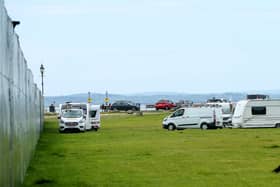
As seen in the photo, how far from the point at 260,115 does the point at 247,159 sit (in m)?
34.8

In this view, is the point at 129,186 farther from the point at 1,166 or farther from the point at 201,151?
the point at 201,151

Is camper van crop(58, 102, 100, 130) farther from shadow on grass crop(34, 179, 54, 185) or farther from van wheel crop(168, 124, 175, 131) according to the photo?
shadow on grass crop(34, 179, 54, 185)

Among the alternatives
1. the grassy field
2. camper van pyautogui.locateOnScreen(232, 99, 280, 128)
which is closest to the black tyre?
camper van pyautogui.locateOnScreen(232, 99, 280, 128)

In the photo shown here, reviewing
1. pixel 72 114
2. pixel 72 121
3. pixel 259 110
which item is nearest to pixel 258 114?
pixel 259 110

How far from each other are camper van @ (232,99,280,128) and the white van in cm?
194

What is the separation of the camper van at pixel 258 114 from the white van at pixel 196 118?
1.94 metres

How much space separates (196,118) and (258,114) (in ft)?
16.1

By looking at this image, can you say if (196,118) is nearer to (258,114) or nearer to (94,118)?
(258,114)

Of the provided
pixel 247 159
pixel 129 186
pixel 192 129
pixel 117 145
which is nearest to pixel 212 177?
pixel 129 186

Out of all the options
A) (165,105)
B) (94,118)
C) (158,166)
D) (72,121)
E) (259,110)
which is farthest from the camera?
(165,105)

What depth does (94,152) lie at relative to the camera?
103ft

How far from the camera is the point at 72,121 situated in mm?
53938

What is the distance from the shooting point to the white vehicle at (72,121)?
53.9m

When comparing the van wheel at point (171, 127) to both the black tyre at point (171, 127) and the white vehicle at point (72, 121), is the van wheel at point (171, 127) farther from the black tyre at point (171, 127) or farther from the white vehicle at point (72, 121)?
the white vehicle at point (72, 121)
